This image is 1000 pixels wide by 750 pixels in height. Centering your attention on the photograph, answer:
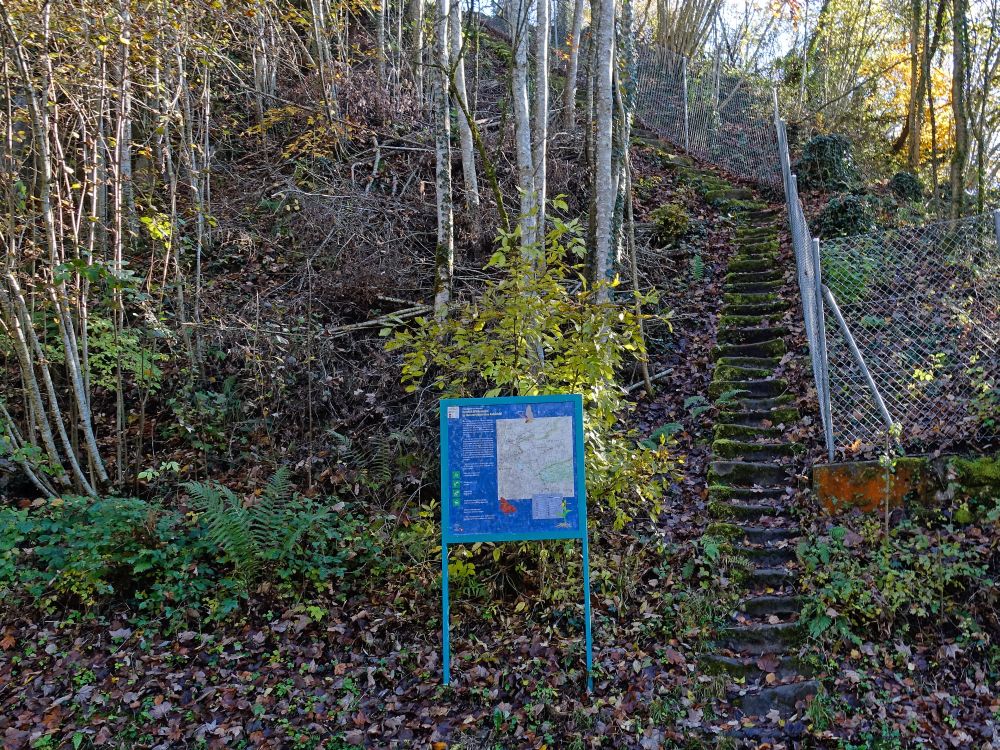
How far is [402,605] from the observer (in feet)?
19.8

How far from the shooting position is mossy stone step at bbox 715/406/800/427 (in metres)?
7.81

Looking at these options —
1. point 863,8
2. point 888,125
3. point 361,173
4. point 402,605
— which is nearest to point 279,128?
point 361,173

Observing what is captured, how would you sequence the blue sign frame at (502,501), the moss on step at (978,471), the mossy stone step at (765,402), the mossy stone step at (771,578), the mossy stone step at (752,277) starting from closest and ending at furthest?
the blue sign frame at (502,501)
the moss on step at (978,471)
the mossy stone step at (771,578)
the mossy stone step at (765,402)
the mossy stone step at (752,277)

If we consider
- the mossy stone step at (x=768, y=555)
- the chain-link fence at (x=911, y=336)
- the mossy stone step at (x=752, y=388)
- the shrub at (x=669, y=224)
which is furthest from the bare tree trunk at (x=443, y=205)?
the shrub at (x=669, y=224)

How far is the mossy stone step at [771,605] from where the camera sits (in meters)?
5.51

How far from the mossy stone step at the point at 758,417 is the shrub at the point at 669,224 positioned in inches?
206

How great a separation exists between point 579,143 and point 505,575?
393 inches

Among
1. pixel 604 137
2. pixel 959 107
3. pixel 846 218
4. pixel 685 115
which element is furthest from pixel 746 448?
pixel 685 115

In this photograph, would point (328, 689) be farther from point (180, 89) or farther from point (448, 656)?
point (180, 89)

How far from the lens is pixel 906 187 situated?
1380cm

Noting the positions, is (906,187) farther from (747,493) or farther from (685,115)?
(747,493)

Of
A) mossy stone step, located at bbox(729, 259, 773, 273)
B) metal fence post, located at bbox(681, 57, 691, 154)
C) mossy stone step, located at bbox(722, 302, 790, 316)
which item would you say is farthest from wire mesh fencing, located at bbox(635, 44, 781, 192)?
mossy stone step, located at bbox(722, 302, 790, 316)

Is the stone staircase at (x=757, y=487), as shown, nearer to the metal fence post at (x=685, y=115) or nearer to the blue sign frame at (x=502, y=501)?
the blue sign frame at (x=502, y=501)

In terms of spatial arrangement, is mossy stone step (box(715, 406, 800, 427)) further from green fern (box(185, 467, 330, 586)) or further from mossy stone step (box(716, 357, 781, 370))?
green fern (box(185, 467, 330, 586))
